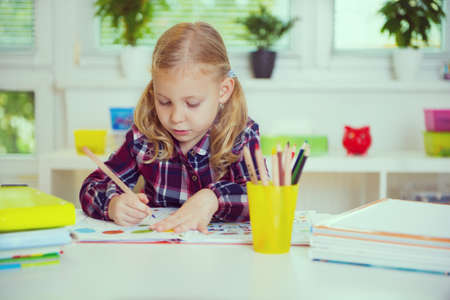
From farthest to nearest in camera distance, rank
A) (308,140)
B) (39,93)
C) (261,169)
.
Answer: (39,93)
(308,140)
(261,169)

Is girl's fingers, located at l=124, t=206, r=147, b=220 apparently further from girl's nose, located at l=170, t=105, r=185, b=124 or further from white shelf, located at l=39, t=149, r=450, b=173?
white shelf, located at l=39, t=149, r=450, b=173

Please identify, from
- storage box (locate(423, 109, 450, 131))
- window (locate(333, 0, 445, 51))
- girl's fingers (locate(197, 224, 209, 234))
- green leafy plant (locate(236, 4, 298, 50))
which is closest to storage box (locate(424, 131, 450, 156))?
storage box (locate(423, 109, 450, 131))

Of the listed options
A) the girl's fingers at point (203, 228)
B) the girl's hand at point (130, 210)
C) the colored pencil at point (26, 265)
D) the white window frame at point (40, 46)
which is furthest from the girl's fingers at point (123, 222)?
the white window frame at point (40, 46)

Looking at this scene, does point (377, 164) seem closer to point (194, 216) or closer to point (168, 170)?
point (168, 170)

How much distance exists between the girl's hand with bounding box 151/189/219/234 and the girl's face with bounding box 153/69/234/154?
0.18 meters

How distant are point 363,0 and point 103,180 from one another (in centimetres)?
178

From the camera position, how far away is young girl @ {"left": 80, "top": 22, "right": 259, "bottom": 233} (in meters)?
0.96

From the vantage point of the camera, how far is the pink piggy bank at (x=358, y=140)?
2.06m

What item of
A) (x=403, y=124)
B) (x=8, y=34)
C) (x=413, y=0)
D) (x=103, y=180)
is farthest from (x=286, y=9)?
(x=103, y=180)

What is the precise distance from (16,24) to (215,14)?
0.94 m

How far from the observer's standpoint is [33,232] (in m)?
0.67

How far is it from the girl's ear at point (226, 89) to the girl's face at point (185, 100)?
36mm

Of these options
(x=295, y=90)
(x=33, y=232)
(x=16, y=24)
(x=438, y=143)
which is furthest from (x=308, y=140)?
(x=33, y=232)

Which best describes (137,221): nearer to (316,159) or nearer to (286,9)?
(316,159)
